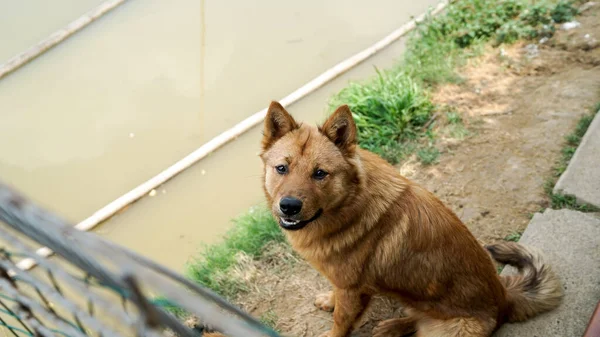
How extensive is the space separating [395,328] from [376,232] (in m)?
0.80

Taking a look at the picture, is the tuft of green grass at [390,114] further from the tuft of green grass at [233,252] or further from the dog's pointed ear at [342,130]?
the dog's pointed ear at [342,130]

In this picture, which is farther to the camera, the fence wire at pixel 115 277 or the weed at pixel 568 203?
the weed at pixel 568 203

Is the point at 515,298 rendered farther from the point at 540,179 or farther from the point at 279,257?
the point at 279,257

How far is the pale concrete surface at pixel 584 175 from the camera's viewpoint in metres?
3.72

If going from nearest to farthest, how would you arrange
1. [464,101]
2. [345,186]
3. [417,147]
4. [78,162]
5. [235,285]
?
[345,186] → [235,285] → [417,147] → [464,101] → [78,162]

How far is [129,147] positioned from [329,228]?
4094mm

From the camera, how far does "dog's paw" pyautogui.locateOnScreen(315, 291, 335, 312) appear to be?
143 inches

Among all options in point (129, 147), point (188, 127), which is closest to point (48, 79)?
point (129, 147)

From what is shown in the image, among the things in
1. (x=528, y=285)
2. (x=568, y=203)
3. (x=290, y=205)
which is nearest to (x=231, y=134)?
(x=290, y=205)

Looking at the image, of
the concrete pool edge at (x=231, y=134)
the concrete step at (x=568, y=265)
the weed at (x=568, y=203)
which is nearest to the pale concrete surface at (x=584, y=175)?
the weed at (x=568, y=203)

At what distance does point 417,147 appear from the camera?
15.9 feet

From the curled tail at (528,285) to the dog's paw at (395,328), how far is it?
2.03 ft

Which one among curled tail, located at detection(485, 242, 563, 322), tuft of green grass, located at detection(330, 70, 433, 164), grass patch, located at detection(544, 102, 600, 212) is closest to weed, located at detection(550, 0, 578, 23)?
grass patch, located at detection(544, 102, 600, 212)

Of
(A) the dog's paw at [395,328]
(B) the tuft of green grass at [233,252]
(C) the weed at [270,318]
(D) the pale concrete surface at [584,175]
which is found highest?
(B) the tuft of green grass at [233,252]
